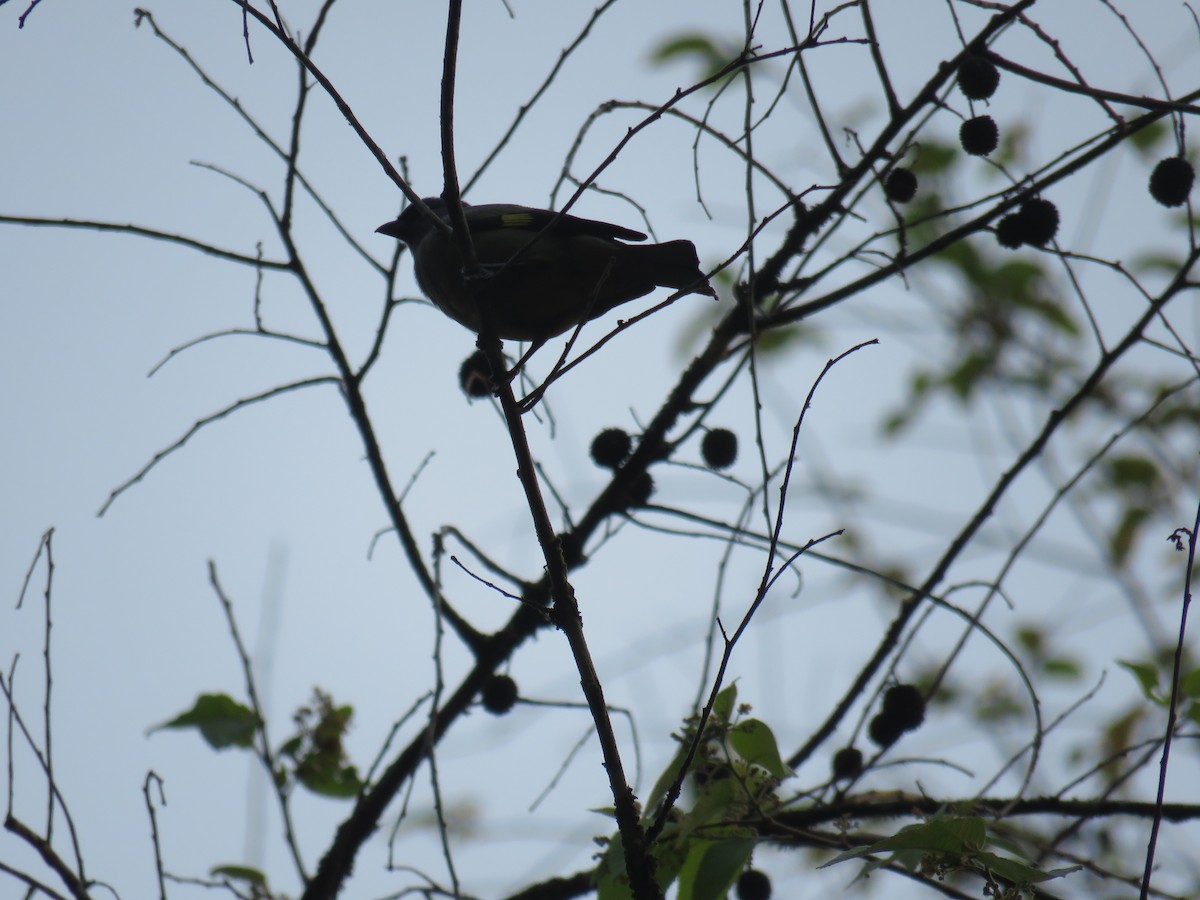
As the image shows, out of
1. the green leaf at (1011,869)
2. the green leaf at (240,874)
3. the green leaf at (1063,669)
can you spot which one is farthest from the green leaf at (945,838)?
the green leaf at (1063,669)

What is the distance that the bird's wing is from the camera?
4273mm

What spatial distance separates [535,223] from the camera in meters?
4.44

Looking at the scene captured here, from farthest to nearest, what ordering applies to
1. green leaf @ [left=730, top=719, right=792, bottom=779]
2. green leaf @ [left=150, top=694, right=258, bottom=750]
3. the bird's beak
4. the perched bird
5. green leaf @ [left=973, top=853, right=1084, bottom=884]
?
the bird's beak → the perched bird → green leaf @ [left=150, top=694, right=258, bottom=750] → green leaf @ [left=730, top=719, right=792, bottom=779] → green leaf @ [left=973, top=853, right=1084, bottom=884]

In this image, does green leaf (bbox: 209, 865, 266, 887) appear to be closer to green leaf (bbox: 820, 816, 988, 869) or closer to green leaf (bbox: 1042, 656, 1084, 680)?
green leaf (bbox: 820, 816, 988, 869)

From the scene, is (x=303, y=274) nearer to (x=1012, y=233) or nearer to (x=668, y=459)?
(x=668, y=459)

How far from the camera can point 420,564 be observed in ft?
12.1

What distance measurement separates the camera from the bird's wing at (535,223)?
4273 millimetres

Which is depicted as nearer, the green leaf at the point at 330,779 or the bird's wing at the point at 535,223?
the green leaf at the point at 330,779

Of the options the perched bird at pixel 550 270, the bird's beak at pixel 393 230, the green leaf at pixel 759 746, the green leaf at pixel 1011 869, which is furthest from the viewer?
the bird's beak at pixel 393 230

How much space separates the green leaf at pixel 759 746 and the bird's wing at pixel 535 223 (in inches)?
79.5

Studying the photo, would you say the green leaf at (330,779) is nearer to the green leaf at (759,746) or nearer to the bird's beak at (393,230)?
the green leaf at (759,746)

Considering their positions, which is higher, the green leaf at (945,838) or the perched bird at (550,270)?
the perched bird at (550,270)

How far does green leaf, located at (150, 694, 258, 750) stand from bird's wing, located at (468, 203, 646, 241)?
1841 mm

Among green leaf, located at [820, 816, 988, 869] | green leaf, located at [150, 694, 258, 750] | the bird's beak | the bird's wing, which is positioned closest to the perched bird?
the bird's wing
